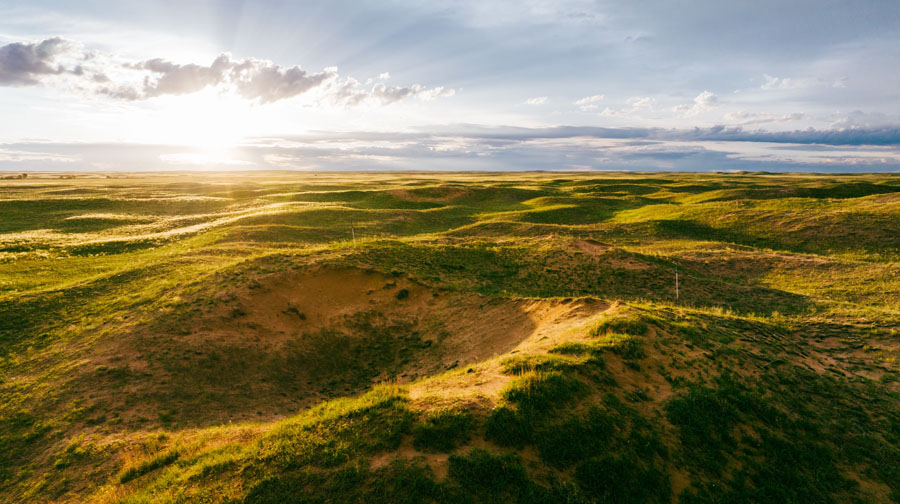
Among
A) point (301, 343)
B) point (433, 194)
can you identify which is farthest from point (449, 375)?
point (433, 194)

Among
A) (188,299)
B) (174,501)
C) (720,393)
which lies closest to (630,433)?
(720,393)

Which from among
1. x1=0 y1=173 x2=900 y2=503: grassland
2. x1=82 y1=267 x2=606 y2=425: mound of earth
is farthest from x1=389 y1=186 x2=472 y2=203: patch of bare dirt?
x1=82 y1=267 x2=606 y2=425: mound of earth

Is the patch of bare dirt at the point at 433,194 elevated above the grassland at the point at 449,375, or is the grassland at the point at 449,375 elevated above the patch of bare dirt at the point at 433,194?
the patch of bare dirt at the point at 433,194

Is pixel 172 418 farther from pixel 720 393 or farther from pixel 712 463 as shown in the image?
pixel 720 393

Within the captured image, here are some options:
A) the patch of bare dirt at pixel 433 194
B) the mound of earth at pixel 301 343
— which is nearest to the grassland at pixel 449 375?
the mound of earth at pixel 301 343

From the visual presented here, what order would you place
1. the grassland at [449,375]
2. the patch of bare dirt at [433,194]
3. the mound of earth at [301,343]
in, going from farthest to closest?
1. the patch of bare dirt at [433,194]
2. the mound of earth at [301,343]
3. the grassland at [449,375]

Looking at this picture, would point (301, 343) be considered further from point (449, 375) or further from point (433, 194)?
point (433, 194)

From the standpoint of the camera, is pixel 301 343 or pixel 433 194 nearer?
pixel 301 343

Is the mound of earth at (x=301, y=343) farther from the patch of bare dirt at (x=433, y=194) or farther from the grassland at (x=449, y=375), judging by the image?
the patch of bare dirt at (x=433, y=194)
